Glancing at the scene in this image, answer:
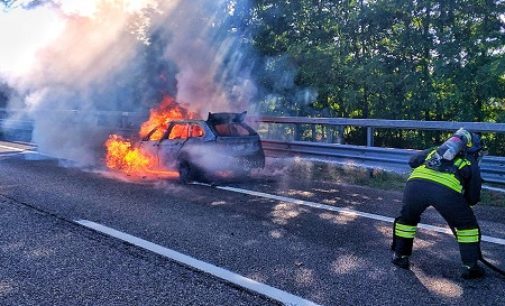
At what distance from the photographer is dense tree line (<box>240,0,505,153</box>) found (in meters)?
11.4

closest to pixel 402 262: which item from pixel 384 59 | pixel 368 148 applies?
pixel 368 148

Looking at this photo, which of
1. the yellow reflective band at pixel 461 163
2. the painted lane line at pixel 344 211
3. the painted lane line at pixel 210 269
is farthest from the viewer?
the painted lane line at pixel 344 211

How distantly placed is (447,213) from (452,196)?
0.17 m

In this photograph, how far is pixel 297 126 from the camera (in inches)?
418

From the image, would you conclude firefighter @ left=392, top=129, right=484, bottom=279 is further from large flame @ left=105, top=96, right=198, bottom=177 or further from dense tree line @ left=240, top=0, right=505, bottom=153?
dense tree line @ left=240, top=0, right=505, bottom=153

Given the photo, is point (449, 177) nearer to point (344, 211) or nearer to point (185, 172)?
point (344, 211)

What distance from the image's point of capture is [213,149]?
8.54 meters

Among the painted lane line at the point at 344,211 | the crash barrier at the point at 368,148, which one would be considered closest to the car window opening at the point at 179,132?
the painted lane line at the point at 344,211

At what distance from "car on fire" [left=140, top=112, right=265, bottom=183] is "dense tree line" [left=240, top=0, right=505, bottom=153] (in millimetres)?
4763

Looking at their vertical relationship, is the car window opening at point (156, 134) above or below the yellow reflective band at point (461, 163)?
below

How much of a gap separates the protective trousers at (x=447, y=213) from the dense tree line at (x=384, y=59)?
306 inches

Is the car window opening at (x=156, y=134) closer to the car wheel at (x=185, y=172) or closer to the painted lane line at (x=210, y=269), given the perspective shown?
the car wheel at (x=185, y=172)

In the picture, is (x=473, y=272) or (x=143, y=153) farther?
(x=143, y=153)

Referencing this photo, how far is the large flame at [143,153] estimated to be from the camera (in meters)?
9.85
